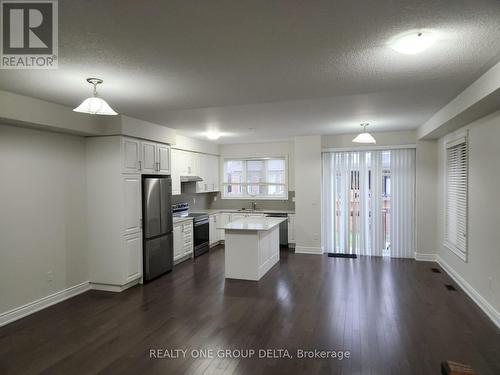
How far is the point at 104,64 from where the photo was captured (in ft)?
8.45

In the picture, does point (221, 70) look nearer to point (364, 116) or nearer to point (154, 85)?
point (154, 85)

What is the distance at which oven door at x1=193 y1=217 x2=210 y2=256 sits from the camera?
682 centimetres

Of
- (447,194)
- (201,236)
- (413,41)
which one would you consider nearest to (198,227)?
(201,236)

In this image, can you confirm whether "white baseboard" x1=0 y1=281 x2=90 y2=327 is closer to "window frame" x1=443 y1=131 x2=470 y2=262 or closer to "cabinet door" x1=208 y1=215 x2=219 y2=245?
"cabinet door" x1=208 y1=215 x2=219 y2=245

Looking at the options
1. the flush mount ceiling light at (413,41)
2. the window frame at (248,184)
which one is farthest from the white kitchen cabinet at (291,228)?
the flush mount ceiling light at (413,41)

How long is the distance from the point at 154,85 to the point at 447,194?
5.09 meters

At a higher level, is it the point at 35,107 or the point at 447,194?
the point at 35,107

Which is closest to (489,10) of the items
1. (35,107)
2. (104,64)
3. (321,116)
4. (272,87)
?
(272,87)

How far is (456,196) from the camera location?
503 cm

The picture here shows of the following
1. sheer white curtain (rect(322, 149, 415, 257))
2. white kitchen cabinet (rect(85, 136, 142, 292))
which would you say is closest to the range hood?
white kitchen cabinet (rect(85, 136, 142, 292))

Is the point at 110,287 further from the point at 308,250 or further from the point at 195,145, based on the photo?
the point at 308,250

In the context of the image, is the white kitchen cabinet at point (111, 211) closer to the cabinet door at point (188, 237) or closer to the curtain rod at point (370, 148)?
the cabinet door at point (188, 237)

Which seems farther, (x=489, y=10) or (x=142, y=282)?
(x=142, y=282)

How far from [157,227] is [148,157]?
117 cm
